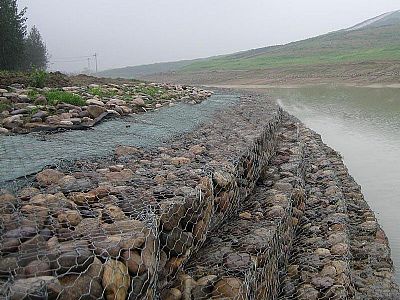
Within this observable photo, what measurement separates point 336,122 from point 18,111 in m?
11.6

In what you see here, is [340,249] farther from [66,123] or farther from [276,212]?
[66,123]

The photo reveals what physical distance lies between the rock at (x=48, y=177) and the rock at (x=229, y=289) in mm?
1318

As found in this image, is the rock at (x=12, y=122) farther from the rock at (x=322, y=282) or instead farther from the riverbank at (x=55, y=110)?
the rock at (x=322, y=282)

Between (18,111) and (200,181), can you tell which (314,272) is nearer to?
(200,181)

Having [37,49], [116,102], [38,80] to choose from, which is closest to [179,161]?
[116,102]

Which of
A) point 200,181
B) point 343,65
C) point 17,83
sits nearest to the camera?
point 200,181

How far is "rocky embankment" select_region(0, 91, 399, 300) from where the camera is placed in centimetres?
215

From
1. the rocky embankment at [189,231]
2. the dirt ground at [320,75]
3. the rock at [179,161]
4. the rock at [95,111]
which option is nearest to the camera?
the rocky embankment at [189,231]

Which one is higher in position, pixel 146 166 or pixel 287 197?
pixel 146 166

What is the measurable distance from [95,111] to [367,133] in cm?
902

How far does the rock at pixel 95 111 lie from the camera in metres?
5.55

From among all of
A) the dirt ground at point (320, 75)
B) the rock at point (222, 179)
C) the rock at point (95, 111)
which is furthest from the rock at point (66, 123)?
the dirt ground at point (320, 75)

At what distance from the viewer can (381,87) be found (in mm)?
24438

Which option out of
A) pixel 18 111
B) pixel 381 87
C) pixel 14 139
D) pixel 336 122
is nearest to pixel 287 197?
pixel 14 139
